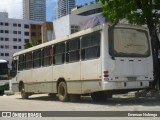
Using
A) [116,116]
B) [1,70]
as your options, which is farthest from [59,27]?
[116,116]

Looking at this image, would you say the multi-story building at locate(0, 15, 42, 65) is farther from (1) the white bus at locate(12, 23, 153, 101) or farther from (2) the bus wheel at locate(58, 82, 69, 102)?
(1) the white bus at locate(12, 23, 153, 101)

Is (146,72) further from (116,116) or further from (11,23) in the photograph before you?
(11,23)

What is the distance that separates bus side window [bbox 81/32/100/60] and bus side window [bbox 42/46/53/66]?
3577 millimetres

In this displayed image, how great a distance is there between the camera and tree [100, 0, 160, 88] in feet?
63.5

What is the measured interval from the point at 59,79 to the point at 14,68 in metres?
7.56

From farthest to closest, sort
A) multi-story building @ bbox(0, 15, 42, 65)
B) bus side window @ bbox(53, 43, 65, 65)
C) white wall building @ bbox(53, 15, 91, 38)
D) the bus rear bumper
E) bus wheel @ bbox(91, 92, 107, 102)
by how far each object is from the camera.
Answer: multi-story building @ bbox(0, 15, 42, 65) < white wall building @ bbox(53, 15, 91, 38) < bus wheel @ bbox(91, 92, 107, 102) < bus side window @ bbox(53, 43, 65, 65) < the bus rear bumper

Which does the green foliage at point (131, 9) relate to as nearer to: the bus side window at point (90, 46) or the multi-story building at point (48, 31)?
the bus side window at point (90, 46)

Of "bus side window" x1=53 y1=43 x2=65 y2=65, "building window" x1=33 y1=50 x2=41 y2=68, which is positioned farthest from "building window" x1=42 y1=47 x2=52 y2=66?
"building window" x1=33 y1=50 x2=41 y2=68

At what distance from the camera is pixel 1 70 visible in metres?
34.5

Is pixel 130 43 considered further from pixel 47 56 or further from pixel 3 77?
pixel 3 77

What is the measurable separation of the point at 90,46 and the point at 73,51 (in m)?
1.57

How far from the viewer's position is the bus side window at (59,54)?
18.9 metres

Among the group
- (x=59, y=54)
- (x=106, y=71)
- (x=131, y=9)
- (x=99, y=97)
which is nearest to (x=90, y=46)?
(x=106, y=71)

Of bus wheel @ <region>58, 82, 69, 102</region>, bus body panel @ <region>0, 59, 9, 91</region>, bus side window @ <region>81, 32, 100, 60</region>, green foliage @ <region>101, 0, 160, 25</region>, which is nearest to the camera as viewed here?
bus side window @ <region>81, 32, 100, 60</region>
